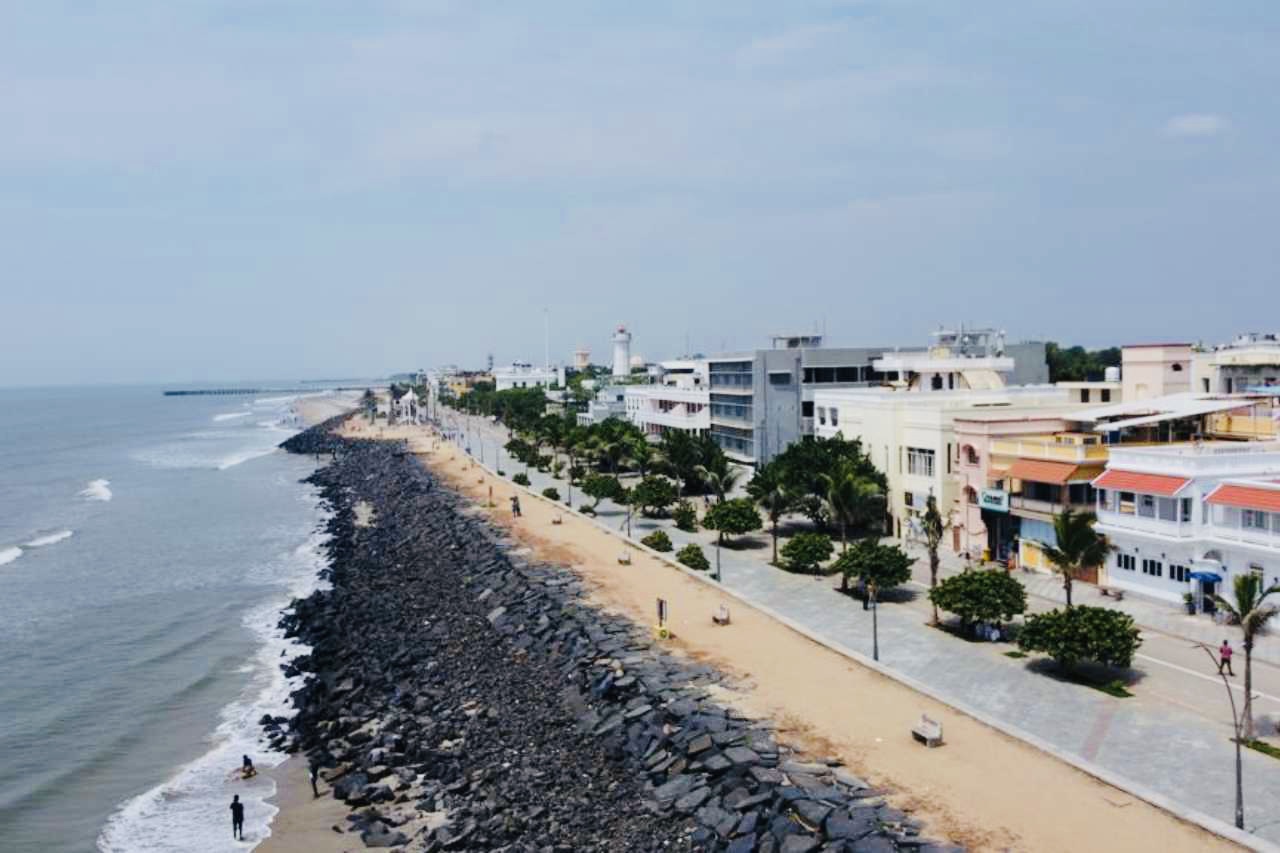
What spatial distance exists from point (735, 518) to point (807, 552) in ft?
21.8

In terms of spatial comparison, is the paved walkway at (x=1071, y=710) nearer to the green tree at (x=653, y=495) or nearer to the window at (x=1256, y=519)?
the window at (x=1256, y=519)

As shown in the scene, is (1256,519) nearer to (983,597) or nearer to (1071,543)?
(1071,543)

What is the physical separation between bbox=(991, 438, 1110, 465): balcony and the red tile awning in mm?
253

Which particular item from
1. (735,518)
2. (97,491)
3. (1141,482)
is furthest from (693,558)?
(97,491)

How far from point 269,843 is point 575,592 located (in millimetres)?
17948

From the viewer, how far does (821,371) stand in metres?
65.2

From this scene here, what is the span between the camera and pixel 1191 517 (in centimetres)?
3378

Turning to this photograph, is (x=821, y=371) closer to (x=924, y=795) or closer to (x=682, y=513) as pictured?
(x=682, y=513)

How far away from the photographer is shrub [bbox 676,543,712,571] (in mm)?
43969

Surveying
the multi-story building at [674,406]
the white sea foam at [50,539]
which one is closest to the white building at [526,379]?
the multi-story building at [674,406]

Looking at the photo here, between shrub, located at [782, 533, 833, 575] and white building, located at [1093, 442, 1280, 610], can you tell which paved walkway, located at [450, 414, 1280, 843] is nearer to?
white building, located at [1093, 442, 1280, 610]

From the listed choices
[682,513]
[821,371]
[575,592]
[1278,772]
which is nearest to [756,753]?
[1278,772]

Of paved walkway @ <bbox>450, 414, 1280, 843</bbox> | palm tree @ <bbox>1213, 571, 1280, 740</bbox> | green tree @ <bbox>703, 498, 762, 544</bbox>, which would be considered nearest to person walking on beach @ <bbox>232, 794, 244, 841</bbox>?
paved walkway @ <bbox>450, 414, 1280, 843</bbox>

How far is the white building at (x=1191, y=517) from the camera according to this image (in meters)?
31.9
